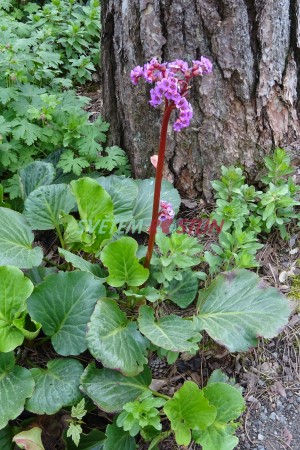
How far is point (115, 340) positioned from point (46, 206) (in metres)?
0.82

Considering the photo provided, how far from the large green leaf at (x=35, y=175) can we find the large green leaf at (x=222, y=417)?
133 cm

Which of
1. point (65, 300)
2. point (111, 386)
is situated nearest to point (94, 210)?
point (65, 300)

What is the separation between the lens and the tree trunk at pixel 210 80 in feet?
7.56

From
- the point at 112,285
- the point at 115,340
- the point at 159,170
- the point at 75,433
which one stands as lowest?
the point at 75,433

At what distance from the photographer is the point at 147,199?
2.59 meters

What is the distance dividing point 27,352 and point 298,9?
2.10m

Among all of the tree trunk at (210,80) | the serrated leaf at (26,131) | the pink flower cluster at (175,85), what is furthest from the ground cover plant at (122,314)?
the serrated leaf at (26,131)

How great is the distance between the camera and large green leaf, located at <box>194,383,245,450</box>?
1872 millimetres

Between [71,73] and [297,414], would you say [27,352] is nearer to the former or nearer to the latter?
[297,414]

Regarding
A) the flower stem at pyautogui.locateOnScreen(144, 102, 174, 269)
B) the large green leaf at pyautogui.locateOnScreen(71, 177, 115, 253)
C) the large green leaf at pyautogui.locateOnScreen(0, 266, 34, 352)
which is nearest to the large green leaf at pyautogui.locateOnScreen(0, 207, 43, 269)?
the large green leaf at pyautogui.locateOnScreen(0, 266, 34, 352)

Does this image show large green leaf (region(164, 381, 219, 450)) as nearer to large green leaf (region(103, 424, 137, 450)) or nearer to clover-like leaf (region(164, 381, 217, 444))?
clover-like leaf (region(164, 381, 217, 444))

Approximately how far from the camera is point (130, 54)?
2.50 metres

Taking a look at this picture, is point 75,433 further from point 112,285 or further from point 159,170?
point 159,170

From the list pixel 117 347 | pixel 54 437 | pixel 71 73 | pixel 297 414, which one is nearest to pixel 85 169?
pixel 71 73
